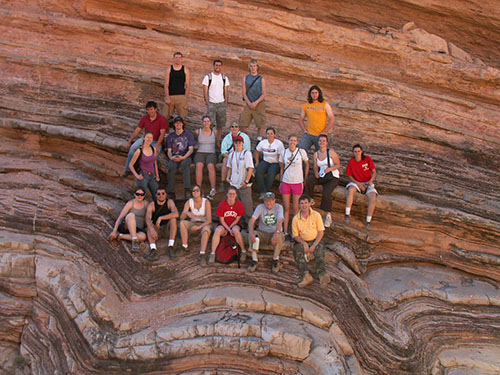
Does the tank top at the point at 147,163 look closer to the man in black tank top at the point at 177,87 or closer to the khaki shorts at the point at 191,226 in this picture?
the khaki shorts at the point at 191,226

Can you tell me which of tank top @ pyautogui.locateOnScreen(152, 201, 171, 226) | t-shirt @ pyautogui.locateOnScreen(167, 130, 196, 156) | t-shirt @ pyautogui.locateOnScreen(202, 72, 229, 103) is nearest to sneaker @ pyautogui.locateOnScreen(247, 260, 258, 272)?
tank top @ pyautogui.locateOnScreen(152, 201, 171, 226)

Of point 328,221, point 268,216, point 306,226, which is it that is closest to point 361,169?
point 328,221

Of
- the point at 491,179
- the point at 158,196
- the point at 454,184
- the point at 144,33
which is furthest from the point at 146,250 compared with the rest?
the point at 491,179

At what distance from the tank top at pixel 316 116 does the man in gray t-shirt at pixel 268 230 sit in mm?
1965

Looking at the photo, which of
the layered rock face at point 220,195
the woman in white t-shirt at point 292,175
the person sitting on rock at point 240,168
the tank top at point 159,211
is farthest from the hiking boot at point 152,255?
the woman in white t-shirt at point 292,175

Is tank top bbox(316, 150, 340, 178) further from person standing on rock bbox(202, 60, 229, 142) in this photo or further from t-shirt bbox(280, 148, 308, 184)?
person standing on rock bbox(202, 60, 229, 142)

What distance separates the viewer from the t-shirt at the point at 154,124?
10.1 meters

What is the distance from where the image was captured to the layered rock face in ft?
26.9

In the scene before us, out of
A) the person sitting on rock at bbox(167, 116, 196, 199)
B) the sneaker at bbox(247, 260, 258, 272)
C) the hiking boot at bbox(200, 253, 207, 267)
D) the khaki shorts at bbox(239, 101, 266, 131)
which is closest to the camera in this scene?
the sneaker at bbox(247, 260, 258, 272)

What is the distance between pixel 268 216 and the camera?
29.4 feet

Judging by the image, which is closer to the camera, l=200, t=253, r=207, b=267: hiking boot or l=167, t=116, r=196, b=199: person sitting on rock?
l=200, t=253, r=207, b=267: hiking boot

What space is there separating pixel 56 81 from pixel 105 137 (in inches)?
94.1

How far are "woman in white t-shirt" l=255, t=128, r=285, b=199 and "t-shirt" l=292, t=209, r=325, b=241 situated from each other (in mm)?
1122

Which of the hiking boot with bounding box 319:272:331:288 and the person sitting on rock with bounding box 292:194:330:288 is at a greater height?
the person sitting on rock with bounding box 292:194:330:288
